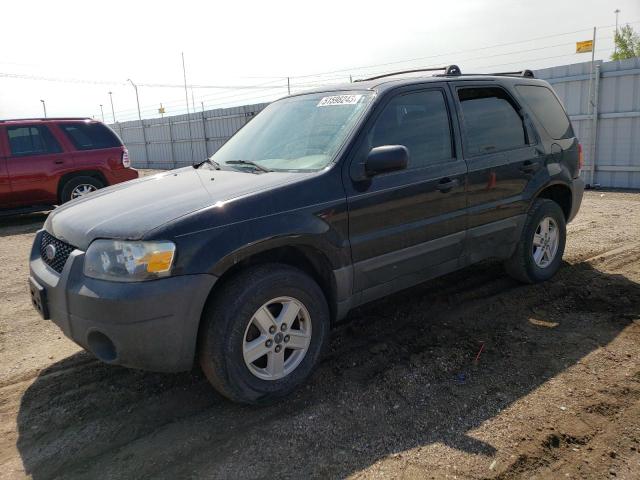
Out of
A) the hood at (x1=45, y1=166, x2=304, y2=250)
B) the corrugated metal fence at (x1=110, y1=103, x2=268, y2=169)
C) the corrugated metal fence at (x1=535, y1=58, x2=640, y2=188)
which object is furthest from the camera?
the corrugated metal fence at (x1=110, y1=103, x2=268, y2=169)

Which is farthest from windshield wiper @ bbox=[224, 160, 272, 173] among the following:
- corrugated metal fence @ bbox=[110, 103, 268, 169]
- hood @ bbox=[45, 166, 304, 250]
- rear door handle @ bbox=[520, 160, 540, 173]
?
corrugated metal fence @ bbox=[110, 103, 268, 169]

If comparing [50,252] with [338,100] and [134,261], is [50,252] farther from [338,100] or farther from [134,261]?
[338,100]

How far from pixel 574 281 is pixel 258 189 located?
354 centimetres

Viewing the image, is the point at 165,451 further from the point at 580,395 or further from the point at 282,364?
the point at 580,395

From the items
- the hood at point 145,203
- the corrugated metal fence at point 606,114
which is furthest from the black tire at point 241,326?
the corrugated metal fence at point 606,114

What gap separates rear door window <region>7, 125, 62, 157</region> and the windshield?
697 cm

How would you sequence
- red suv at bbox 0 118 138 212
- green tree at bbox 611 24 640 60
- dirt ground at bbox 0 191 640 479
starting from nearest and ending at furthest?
dirt ground at bbox 0 191 640 479, red suv at bbox 0 118 138 212, green tree at bbox 611 24 640 60

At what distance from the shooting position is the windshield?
11.6 ft

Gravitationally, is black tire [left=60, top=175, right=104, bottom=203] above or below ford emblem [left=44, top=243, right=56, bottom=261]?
below

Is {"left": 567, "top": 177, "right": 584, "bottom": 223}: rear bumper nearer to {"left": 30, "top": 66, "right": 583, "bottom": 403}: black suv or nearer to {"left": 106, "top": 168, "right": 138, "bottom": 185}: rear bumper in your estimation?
{"left": 30, "top": 66, "right": 583, "bottom": 403}: black suv

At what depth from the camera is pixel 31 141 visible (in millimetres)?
9703

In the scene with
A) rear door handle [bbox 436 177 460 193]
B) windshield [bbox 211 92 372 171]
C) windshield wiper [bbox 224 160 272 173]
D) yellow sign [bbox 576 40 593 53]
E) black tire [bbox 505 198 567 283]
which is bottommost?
black tire [bbox 505 198 567 283]

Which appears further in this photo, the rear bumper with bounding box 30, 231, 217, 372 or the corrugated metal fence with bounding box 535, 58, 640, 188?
the corrugated metal fence with bounding box 535, 58, 640, 188

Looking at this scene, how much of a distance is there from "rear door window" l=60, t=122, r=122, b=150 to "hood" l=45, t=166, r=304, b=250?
7.11 metres
